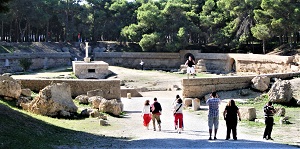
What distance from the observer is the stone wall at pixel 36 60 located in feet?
184

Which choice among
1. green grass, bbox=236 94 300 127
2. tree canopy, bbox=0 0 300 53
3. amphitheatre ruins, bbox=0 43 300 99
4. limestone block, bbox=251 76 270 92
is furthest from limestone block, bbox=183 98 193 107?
tree canopy, bbox=0 0 300 53

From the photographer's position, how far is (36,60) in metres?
61.7

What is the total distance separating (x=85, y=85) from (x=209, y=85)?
756 centimetres

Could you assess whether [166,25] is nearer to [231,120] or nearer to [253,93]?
[253,93]

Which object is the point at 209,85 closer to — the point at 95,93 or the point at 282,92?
the point at 282,92

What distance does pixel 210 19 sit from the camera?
210 ft

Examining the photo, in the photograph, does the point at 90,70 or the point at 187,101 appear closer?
the point at 187,101

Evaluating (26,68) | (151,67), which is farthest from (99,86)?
(151,67)

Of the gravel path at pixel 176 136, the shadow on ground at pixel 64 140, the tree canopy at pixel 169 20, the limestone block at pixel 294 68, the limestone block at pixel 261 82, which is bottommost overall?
the gravel path at pixel 176 136

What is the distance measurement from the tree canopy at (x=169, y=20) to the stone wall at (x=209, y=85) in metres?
24.9

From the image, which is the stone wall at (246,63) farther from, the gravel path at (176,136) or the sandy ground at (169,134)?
the gravel path at (176,136)

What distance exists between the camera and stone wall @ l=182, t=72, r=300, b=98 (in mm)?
26828

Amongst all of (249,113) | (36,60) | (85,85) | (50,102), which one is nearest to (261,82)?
(249,113)

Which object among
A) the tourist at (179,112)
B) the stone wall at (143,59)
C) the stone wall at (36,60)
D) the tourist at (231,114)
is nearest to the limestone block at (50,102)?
the tourist at (179,112)
